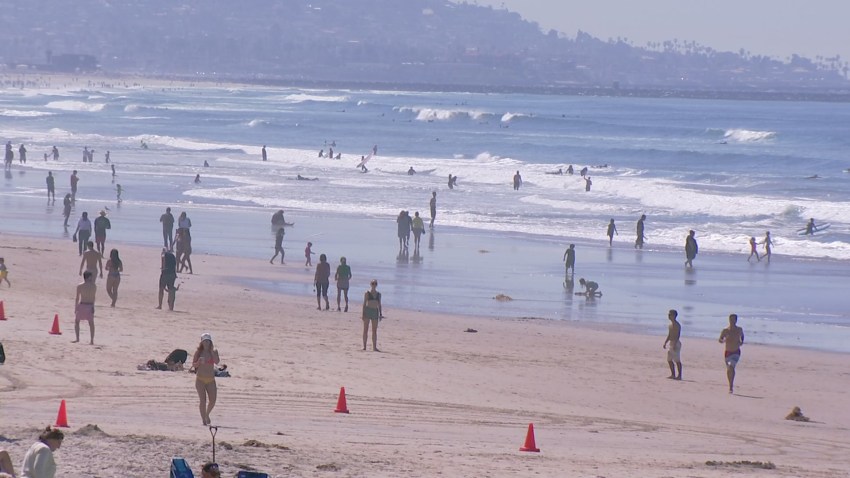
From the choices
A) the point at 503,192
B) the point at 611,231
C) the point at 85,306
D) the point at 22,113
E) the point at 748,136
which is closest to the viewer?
the point at 85,306

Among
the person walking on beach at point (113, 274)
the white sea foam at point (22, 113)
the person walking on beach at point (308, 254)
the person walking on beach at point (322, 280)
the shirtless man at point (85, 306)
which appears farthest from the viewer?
the white sea foam at point (22, 113)

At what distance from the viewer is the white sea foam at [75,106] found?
111 meters

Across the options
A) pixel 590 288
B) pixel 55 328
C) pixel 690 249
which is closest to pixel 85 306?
pixel 55 328

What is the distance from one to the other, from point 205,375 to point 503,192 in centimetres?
3801

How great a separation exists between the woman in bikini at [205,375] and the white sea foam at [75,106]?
10151 centimetres

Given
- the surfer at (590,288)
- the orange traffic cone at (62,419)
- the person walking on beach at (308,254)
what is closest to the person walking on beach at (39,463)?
the orange traffic cone at (62,419)

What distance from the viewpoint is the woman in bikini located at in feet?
37.5

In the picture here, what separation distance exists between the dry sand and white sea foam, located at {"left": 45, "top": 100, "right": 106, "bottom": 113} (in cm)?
9381

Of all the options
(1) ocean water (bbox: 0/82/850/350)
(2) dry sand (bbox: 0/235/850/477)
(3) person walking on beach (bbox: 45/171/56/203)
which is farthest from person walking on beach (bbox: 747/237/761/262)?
(3) person walking on beach (bbox: 45/171/56/203)

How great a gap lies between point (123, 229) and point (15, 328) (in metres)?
16.0

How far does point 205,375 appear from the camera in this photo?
11.4 meters

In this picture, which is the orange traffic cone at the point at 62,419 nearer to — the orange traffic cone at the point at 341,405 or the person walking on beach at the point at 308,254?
the orange traffic cone at the point at 341,405

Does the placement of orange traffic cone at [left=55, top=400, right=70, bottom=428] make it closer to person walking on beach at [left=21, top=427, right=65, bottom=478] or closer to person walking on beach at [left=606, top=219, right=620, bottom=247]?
person walking on beach at [left=21, top=427, right=65, bottom=478]

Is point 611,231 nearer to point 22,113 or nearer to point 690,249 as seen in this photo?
point 690,249
